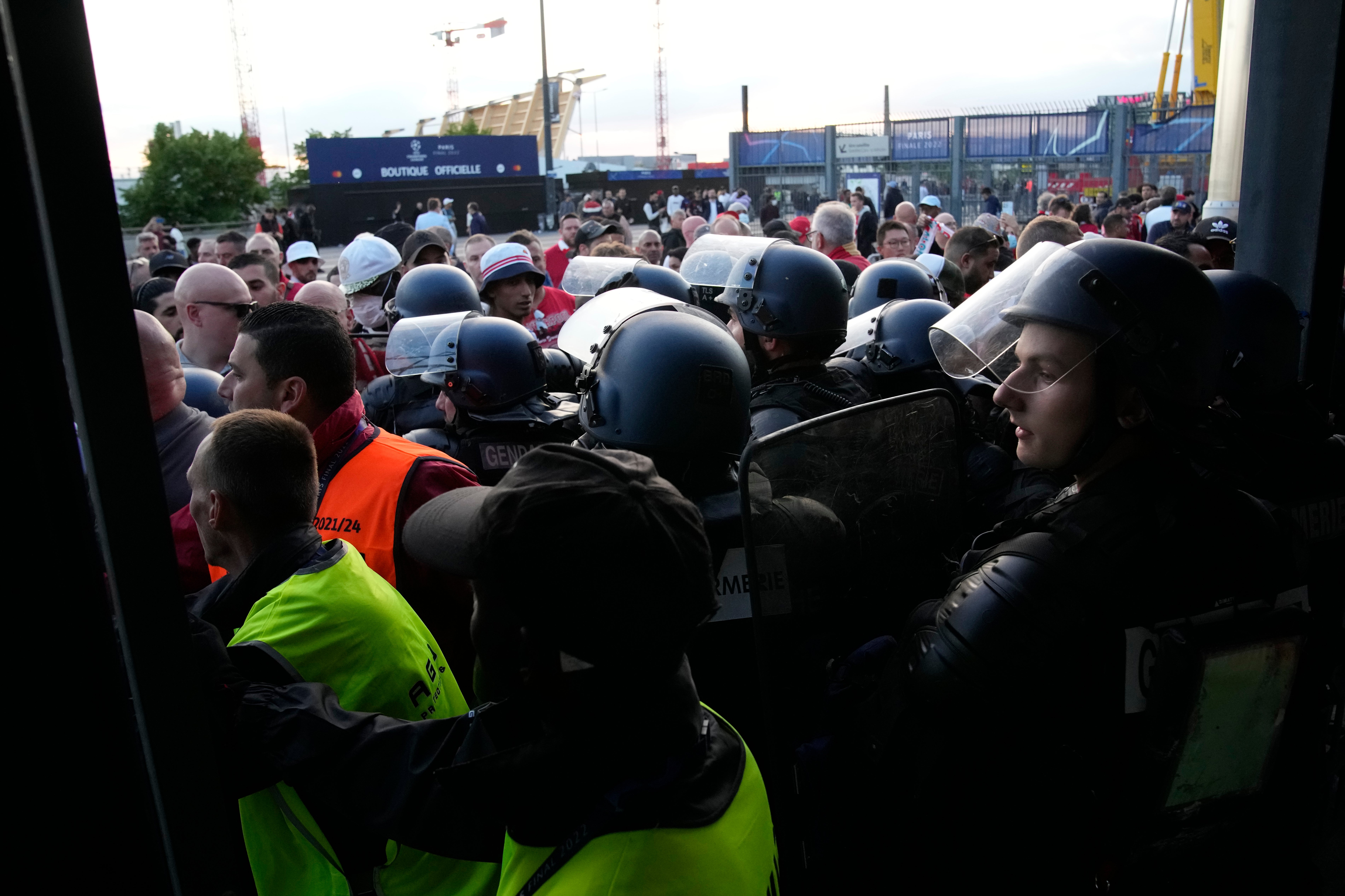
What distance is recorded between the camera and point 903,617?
7.40 feet

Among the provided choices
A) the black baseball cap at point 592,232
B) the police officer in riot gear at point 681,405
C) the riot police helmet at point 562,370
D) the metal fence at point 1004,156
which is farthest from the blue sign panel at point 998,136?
the police officer in riot gear at point 681,405

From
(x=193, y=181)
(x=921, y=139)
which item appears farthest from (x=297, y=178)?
(x=921, y=139)

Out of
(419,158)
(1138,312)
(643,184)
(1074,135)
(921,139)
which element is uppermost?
(419,158)

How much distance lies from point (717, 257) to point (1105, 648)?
9.91 ft

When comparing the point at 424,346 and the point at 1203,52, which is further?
the point at 1203,52

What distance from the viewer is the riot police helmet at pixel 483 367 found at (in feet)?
11.9

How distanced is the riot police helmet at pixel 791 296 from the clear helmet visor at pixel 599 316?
31 cm

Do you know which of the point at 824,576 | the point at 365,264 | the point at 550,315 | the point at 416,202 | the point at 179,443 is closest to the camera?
the point at 824,576

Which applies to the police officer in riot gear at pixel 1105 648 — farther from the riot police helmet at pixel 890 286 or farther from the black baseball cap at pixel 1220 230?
the black baseball cap at pixel 1220 230

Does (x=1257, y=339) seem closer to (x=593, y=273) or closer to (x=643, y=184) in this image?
(x=593, y=273)

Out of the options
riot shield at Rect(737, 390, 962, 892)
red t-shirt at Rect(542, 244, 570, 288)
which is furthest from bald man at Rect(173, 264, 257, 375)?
red t-shirt at Rect(542, 244, 570, 288)

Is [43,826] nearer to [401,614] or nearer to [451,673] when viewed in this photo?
[401,614]

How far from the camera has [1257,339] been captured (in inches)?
110

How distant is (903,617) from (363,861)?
1249mm
